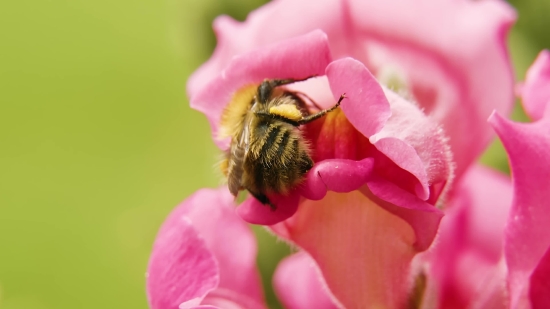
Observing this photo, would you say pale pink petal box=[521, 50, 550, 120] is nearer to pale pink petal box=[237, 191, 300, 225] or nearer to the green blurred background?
pale pink petal box=[237, 191, 300, 225]

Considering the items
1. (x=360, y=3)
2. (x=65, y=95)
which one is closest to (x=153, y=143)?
(x=65, y=95)

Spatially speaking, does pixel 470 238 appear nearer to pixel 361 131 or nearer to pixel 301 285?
pixel 301 285

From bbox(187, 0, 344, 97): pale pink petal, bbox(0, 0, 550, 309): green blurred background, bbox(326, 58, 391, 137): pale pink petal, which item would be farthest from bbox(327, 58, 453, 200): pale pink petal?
bbox(0, 0, 550, 309): green blurred background

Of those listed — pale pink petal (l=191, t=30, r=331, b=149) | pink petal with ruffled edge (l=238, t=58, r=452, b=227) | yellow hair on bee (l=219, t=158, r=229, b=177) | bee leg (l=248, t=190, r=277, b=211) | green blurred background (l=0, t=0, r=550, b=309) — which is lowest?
green blurred background (l=0, t=0, r=550, b=309)

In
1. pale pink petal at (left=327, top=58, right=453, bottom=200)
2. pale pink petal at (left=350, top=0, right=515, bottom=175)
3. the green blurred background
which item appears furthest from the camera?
the green blurred background

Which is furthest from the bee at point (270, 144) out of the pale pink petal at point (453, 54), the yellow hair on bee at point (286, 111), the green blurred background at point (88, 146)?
the green blurred background at point (88, 146)

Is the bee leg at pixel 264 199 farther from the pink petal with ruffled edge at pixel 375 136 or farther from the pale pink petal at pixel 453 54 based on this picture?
the pale pink petal at pixel 453 54

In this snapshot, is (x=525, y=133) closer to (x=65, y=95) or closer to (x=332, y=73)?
(x=332, y=73)
